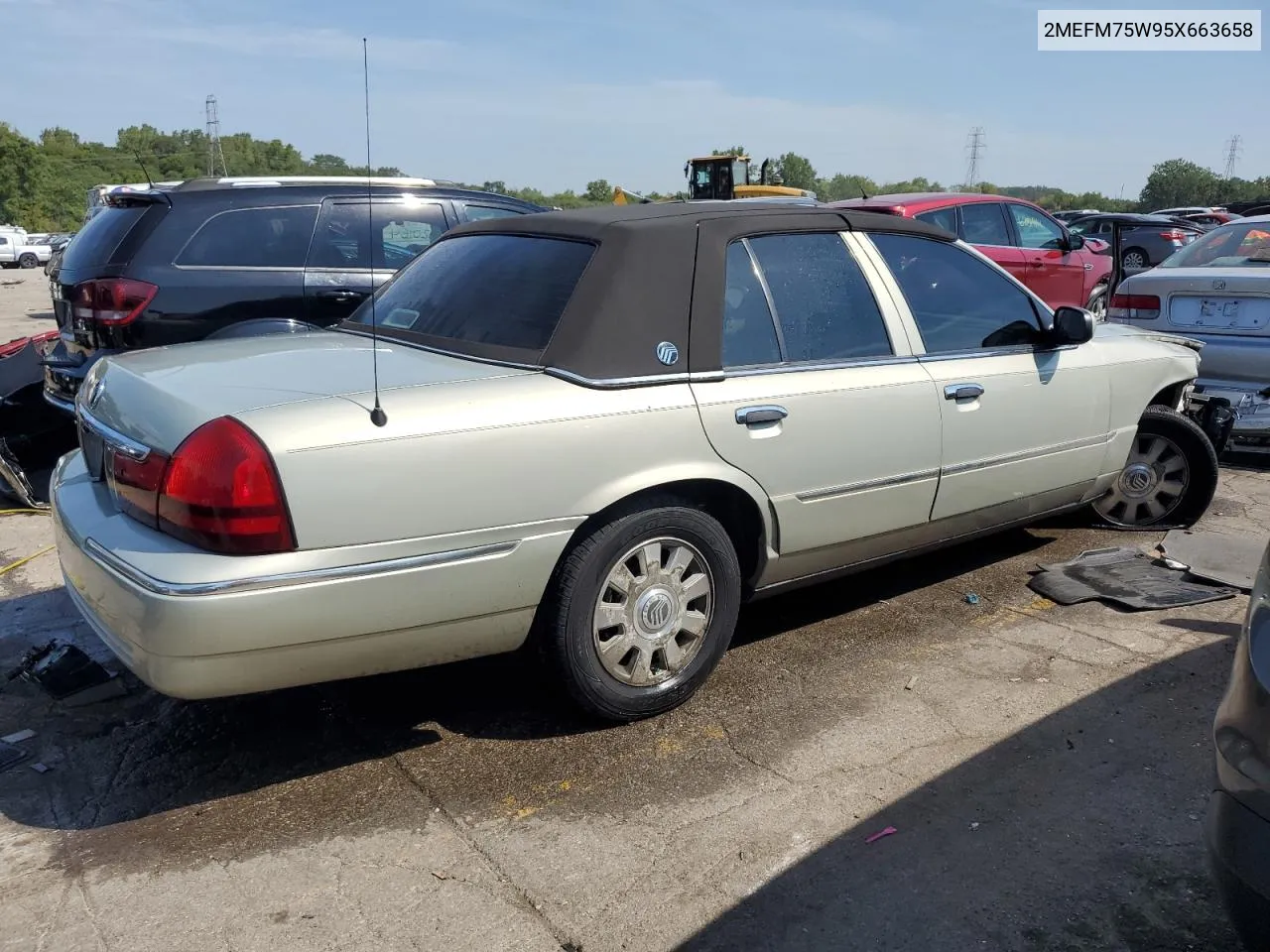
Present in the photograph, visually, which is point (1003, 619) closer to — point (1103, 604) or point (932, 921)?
point (1103, 604)

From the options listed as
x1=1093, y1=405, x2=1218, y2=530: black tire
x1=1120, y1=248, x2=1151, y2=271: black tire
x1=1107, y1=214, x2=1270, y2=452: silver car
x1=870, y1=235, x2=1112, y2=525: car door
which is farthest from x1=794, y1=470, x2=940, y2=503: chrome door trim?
x1=1120, y1=248, x2=1151, y2=271: black tire

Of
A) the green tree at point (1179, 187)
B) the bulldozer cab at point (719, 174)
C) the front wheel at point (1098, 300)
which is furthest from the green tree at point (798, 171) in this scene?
the front wheel at point (1098, 300)

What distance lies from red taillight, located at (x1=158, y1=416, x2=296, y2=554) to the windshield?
21.6 ft

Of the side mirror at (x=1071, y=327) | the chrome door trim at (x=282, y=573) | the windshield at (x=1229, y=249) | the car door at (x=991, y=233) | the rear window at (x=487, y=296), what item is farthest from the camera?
the car door at (x=991, y=233)

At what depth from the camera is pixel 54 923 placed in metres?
2.55

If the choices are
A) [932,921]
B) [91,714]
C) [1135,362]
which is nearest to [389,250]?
[91,714]

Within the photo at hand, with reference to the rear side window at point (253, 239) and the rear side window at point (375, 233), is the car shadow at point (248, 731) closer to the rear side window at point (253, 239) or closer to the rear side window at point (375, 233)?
the rear side window at point (253, 239)

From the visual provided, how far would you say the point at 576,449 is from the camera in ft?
10.2

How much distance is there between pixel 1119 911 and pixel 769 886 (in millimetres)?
823

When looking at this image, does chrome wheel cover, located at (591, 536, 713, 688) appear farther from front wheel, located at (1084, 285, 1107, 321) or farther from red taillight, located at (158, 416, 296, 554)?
front wheel, located at (1084, 285, 1107, 321)

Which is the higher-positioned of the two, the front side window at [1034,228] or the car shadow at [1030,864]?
the front side window at [1034,228]

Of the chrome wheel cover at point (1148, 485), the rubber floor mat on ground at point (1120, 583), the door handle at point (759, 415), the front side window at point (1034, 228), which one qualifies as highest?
the front side window at point (1034, 228)

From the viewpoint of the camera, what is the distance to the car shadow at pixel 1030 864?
8.19 ft

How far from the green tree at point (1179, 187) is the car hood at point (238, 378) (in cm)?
6540
